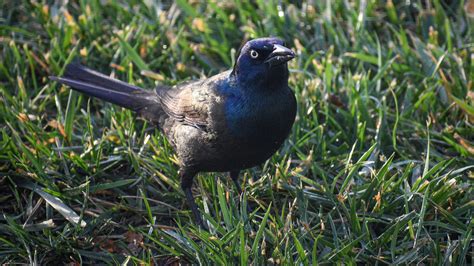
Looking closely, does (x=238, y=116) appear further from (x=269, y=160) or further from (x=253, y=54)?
(x=269, y=160)

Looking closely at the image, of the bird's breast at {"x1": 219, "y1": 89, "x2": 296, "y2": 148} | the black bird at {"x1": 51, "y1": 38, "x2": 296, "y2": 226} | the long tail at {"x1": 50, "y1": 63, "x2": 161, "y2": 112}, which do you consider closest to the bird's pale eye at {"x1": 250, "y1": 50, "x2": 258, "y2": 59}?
the black bird at {"x1": 51, "y1": 38, "x2": 296, "y2": 226}

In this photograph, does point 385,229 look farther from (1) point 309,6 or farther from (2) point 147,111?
(1) point 309,6

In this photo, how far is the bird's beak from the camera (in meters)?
3.64

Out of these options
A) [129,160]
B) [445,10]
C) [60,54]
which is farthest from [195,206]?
[445,10]

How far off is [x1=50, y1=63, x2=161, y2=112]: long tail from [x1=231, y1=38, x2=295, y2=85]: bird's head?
824 millimetres

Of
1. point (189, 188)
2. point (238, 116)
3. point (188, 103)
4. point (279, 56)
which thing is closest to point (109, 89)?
point (188, 103)

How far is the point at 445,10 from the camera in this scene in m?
5.73

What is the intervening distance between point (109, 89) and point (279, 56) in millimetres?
1352

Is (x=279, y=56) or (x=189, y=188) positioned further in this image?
(x=189, y=188)

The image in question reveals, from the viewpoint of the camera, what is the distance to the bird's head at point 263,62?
372cm

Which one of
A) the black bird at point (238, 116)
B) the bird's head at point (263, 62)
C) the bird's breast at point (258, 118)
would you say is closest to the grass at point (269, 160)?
the black bird at point (238, 116)

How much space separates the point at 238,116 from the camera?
3740mm

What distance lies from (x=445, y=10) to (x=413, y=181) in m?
2.09

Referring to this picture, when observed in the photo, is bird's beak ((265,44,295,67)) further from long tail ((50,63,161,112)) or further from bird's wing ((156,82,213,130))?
long tail ((50,63,161,112))
